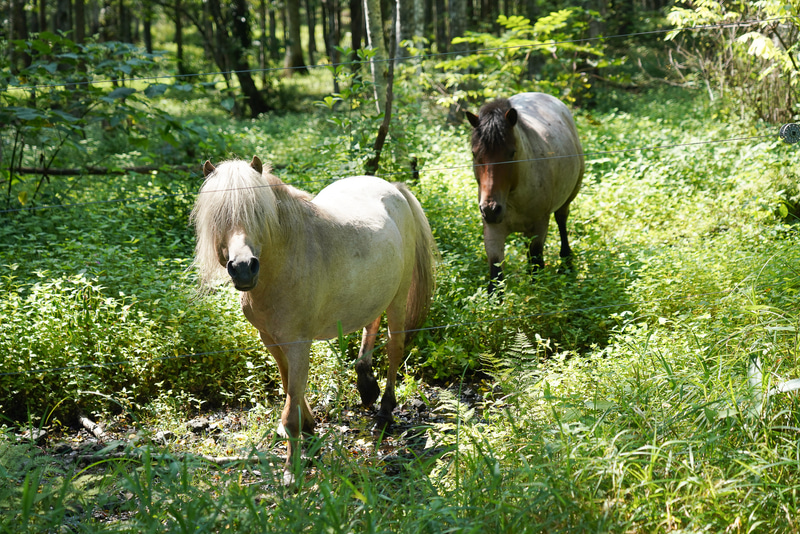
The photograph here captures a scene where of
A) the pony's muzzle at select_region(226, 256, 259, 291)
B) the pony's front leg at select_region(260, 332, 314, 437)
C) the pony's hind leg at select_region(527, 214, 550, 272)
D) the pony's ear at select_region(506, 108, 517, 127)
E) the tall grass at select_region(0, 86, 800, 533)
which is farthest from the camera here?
the pony's hind leg at select_region(527, 214, 550, 272)

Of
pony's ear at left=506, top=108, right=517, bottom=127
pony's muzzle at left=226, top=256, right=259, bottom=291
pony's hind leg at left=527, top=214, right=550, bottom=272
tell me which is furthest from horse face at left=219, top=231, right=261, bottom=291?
pony's hind leg at left=527, top=214, right=550, bottom=272

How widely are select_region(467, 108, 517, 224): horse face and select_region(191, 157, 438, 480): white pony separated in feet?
3.33

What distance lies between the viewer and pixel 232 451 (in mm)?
4055

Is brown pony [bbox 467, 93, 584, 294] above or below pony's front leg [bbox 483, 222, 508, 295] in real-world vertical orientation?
above

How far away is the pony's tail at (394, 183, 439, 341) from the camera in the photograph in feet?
16.4

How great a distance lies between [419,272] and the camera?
5.02 meters

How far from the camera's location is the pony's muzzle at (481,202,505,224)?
5.50 m

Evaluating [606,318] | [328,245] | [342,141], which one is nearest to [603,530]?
[328,245]

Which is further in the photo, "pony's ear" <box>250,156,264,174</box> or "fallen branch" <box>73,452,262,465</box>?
"pony's ear" <box>250,156,264,174</box>

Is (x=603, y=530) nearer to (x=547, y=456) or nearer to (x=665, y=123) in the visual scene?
(x=547, y=456)

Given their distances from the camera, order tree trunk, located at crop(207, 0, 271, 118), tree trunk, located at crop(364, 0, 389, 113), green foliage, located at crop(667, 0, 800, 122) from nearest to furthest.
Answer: tree trunk, located at crop(364, 0, 389, 113)
green foliage, located at crop(667, 0, 800, 122)
tree trunk, located at crop(207, 0, 271, 118)

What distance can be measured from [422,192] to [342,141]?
1251mm

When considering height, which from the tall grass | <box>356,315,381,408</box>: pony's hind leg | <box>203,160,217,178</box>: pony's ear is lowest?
<box>356,315,381,408</box>: pony's hind leg

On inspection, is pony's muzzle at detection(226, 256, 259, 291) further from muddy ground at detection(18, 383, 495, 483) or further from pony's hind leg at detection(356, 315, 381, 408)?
pony's hind leg at detection(356, 315, 381, 408)
